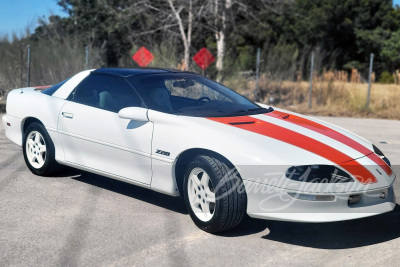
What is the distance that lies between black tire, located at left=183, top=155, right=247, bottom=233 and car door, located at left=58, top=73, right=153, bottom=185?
766 millimetres

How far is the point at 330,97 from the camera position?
1812 centimetres

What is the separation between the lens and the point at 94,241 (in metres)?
4.22

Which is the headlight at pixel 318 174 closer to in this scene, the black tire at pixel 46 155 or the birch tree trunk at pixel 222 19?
the black tire at pixel 46 155

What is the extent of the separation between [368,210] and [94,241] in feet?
7.13

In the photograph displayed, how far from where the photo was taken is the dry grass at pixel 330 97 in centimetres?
1692

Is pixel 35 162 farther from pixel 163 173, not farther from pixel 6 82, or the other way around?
pixel 6 82

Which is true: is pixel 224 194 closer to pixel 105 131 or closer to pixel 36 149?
pixel 105 131

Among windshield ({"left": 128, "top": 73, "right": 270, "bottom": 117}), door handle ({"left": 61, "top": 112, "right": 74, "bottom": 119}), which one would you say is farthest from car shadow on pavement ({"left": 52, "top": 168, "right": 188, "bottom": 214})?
windshield ({"left": 128, "top": 73, "right": 270, "bottom": 117})

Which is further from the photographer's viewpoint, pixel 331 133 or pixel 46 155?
pixel 46 155

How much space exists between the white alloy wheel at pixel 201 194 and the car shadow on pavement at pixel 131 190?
561mm

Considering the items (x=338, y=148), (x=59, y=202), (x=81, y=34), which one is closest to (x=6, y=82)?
(x=59, y=202)

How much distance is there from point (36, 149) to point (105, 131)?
134 cm

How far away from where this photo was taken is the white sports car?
4.14 metres

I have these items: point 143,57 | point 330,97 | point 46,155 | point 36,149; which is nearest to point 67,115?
point 46,155
